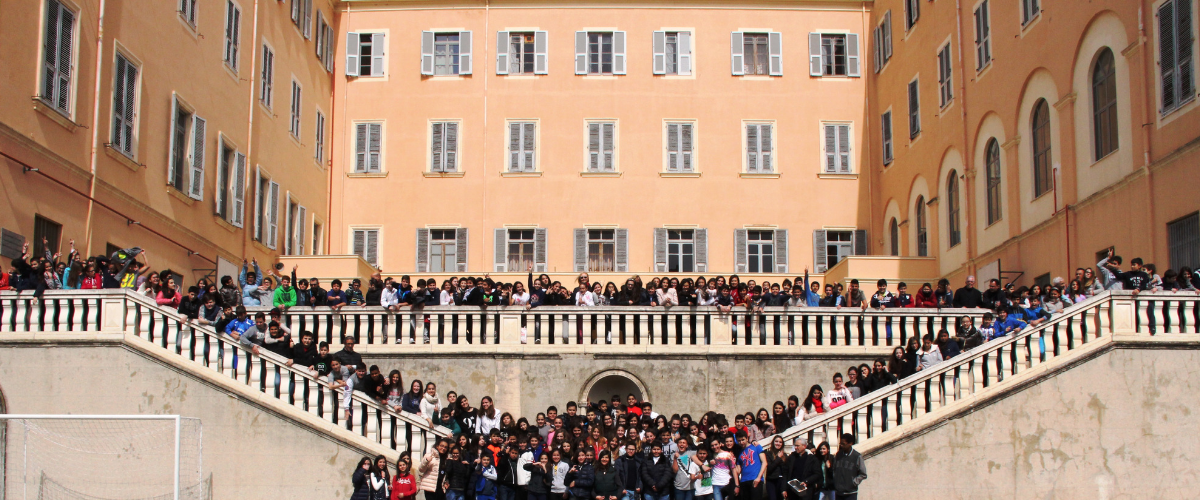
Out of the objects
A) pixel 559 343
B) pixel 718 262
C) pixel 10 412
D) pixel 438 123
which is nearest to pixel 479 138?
pixel 438 123

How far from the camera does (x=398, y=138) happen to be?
3453cm

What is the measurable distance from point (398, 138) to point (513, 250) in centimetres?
445

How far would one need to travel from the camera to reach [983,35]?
92.3 ft

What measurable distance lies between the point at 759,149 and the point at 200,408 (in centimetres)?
1980

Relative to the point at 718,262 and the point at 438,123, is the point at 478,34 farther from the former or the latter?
the point at 718,262

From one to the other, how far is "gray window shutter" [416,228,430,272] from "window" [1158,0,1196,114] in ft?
62.9

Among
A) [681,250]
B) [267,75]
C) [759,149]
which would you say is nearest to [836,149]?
[759,149]

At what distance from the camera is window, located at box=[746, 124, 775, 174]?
34281 mm

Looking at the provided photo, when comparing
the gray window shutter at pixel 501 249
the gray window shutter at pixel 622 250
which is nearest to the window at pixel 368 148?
the gray window shutter at pixel 501 249

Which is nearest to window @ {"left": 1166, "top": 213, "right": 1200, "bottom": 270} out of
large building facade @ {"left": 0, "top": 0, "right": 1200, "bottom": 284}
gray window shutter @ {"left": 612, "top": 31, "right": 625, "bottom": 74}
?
large building facade @ {"left": 0, "top": 0, "right": 1200, "bottom": 284}

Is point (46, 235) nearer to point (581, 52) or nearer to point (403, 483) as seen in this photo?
point (403, 483)

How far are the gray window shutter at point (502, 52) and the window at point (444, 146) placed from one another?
198 cm

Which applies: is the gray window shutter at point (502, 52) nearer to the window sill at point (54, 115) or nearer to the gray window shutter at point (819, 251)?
the gray window shutter at point (819, 251)

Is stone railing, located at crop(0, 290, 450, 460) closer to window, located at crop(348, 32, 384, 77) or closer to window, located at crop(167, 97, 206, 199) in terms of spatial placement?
window, located at crop(167, 97, 206, 199)
